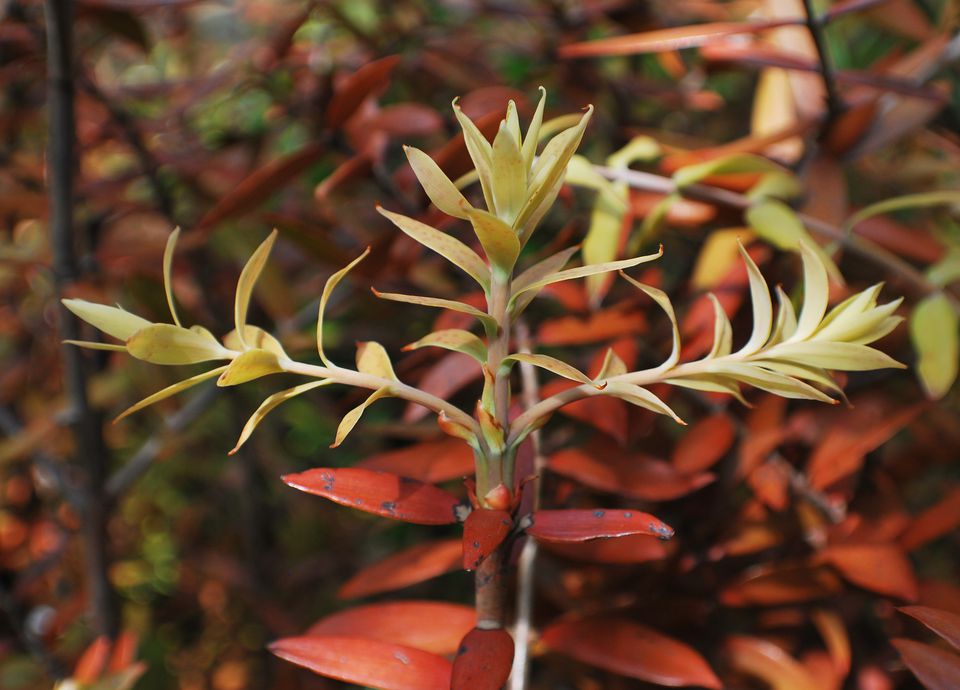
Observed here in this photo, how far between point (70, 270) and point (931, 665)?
0.58 m

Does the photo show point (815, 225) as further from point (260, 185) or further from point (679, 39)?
point (260, 185)

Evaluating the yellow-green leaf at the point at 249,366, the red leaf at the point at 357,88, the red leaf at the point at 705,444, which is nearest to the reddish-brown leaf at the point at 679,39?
the red leaf at the point at 357,88

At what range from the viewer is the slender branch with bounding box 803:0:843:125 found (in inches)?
20.4

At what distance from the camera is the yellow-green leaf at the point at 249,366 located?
0.29m

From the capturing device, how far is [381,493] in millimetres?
318

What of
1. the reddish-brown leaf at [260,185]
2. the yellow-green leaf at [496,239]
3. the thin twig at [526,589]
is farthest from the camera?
the reddish-brown leaf at [260,185]

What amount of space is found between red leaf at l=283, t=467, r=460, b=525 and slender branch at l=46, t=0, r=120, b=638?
1.16 ft

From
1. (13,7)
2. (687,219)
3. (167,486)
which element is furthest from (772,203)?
(167,486)

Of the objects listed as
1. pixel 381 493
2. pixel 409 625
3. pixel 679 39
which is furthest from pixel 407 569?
pixel 679 39

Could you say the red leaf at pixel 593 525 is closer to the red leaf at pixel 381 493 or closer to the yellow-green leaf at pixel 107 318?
the red leaf at pixel 381 493

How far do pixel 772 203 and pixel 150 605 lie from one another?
95 cm

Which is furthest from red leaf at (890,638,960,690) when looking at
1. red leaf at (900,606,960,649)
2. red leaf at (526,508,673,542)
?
red leaf at (526,508,673,542)

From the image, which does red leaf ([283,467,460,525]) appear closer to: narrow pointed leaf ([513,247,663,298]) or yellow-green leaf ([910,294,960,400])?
narrow pointed leaf ([513,247,663,298])

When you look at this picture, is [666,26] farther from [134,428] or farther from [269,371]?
[134,428]
